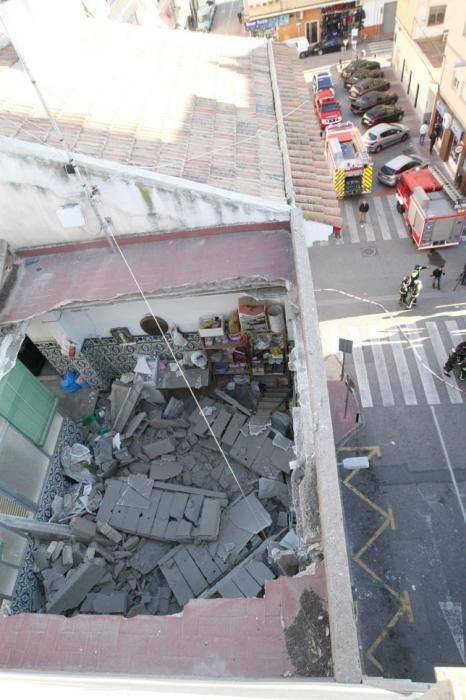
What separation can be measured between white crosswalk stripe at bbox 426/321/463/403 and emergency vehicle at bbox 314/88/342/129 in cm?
1674

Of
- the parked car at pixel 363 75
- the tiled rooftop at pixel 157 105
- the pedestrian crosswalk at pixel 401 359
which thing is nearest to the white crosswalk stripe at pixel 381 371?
the pedestrian crosswalk at pixel 401 359

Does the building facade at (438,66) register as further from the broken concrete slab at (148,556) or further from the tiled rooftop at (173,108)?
the broken concrete slab at (148,556)

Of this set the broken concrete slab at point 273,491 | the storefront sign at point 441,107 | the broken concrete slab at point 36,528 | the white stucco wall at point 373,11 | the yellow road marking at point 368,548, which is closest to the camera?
the broken concrete slab at point 36,528


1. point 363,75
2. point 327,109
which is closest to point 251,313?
point 327,109

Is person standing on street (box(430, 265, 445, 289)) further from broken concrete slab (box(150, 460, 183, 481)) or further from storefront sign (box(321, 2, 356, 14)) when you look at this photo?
storefront sign (box(321, 2, 356, 14))

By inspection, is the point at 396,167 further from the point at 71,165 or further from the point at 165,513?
the point at 165,513

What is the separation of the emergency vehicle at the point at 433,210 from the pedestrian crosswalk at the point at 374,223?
2.80 ft

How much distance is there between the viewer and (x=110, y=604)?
825cm

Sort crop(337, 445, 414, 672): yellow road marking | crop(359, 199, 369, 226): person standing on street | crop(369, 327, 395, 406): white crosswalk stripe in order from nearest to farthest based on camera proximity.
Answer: crop(337, 445, 414, 672): yellow road marking < crop(369, 327, 395, 406): white crosswalk stripe < crop(359, 199, 369, 226): person standing on street

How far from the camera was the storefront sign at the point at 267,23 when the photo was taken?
3588 cm

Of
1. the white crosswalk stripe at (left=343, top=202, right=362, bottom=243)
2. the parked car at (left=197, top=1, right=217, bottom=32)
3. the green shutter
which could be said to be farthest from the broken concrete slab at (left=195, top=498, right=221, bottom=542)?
the parked car at (left=197, top=1, right=217, bottom=32)

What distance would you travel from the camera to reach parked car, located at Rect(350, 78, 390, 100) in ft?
95.6

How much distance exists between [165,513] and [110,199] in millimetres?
6231

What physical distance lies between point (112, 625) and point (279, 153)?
29.5 ft
